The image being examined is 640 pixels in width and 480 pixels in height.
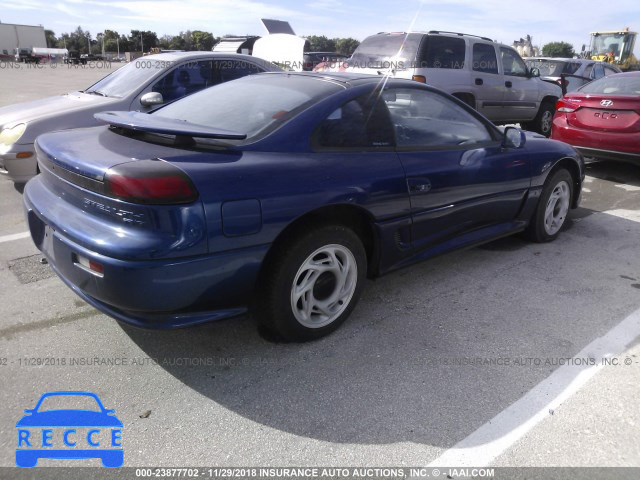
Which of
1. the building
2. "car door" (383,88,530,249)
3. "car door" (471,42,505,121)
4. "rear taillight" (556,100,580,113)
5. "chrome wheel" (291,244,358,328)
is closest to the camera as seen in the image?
"chrome wheel" (291,244,358,328)

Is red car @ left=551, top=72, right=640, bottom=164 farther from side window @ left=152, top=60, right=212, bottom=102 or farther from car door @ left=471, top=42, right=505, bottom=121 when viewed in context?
side window @ left=152, top=60, right=212, bottom=102

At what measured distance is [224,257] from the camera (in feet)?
7.68

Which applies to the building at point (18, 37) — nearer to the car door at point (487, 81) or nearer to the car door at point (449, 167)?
the car door at point (487, 81)

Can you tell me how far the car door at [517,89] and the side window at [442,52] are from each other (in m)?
1.24

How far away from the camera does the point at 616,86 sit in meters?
6.97

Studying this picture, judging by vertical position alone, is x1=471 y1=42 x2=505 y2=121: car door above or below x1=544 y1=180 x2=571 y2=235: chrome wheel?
above

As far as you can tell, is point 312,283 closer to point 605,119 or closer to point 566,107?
point 605,119

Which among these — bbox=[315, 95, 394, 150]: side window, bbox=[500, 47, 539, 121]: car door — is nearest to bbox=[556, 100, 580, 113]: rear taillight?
bbox=[500, 47, 539, 121]: car door

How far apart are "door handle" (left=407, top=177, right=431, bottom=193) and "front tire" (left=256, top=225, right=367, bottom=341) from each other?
0.52 m

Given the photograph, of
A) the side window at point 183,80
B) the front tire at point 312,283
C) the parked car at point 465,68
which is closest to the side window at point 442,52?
the parked car at point 465,68

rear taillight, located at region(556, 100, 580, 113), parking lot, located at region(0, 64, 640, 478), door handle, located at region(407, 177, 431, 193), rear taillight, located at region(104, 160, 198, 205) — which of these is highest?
rear taillight, located at region(104, 160, 198, 205)

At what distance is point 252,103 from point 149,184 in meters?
1.09

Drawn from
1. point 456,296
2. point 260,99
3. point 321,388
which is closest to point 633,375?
point 456,296

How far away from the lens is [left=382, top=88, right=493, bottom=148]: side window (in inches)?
128
